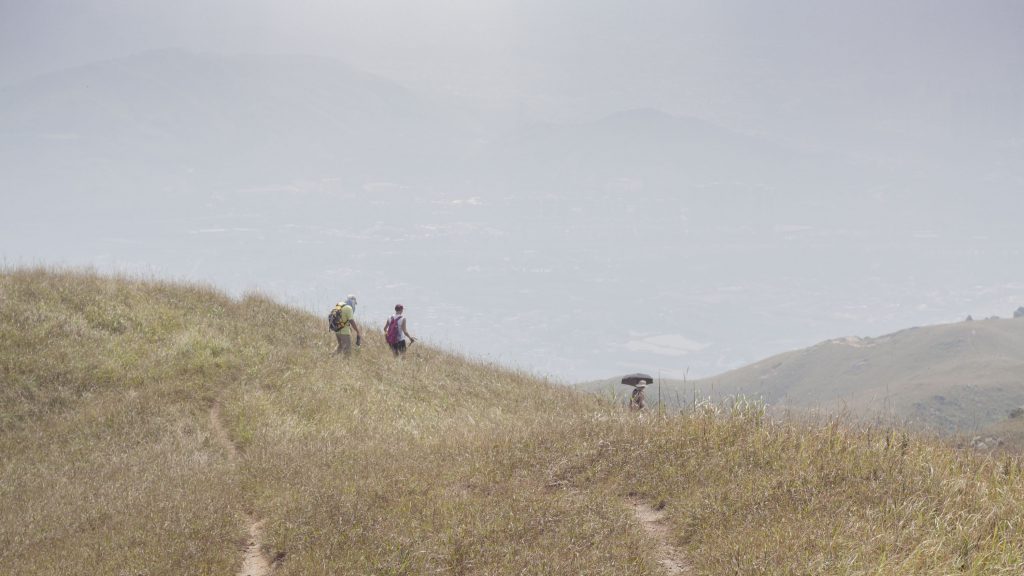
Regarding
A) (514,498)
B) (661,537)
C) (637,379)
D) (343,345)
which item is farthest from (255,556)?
(343,345)

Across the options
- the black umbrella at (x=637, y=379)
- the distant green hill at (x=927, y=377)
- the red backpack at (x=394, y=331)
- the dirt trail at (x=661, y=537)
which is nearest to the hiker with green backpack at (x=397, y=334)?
the red backpack at (x=394, y=331)

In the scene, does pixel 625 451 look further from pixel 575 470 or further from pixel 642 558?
pixel 642 558

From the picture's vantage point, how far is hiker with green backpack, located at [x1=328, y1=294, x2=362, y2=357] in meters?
21.5

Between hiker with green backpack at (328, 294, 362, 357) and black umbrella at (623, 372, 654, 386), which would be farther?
hiker with green backpack at (328, 294, 362, 357)

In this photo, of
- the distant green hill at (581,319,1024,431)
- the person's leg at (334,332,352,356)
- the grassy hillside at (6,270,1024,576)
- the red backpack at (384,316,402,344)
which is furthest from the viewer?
the distant green hill at (581,319,1024,431)

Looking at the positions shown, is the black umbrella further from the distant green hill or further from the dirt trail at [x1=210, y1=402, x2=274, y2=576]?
the distant green hill

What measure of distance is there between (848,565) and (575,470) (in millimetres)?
3608

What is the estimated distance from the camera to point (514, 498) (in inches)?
301

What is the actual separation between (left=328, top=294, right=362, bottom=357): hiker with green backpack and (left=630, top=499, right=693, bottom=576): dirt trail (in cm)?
1491

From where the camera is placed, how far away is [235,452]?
1413cm

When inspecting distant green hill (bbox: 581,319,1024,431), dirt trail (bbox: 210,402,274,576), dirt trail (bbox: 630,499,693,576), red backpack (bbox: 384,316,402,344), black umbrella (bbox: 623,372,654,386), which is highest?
red backpack (bbox: 384,316,402,344)

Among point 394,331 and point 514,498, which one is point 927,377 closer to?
point 394,331

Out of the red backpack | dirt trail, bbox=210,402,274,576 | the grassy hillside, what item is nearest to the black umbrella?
the grassy hillside

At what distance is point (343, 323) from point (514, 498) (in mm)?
14960
